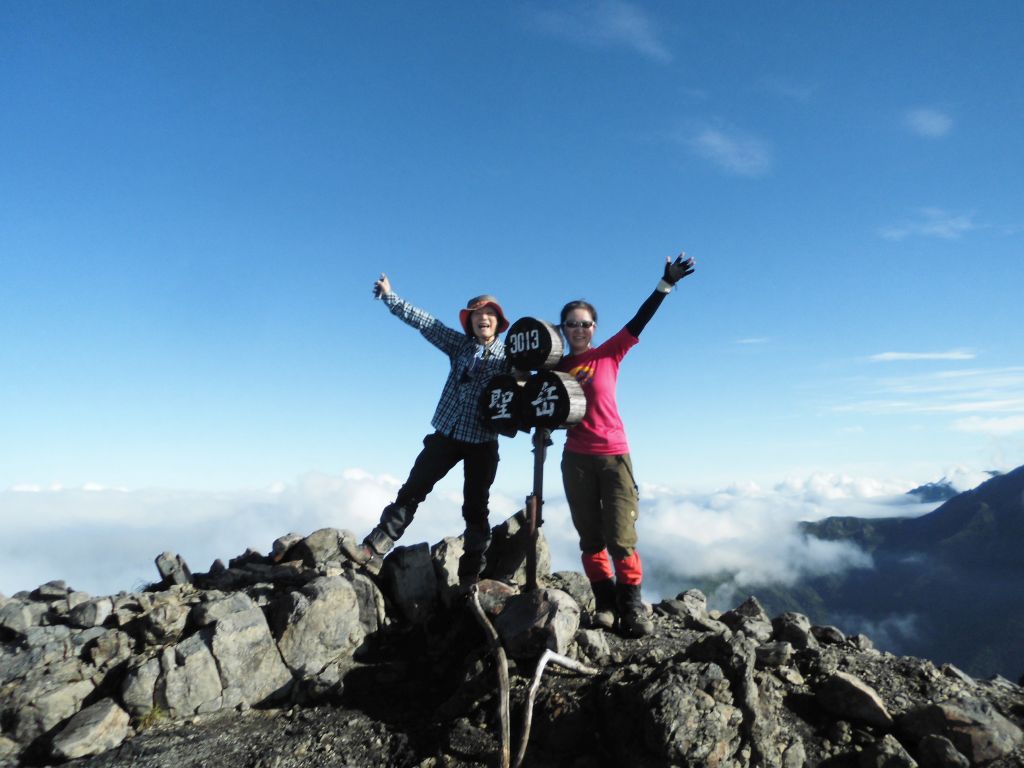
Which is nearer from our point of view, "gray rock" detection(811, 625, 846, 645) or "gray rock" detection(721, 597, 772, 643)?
"gray rock" detection(721, 597, 772, 643)

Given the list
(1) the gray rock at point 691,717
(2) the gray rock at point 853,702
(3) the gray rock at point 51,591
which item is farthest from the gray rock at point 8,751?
(2) the gray rock at point 853,702

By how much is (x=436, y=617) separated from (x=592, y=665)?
2896 mm

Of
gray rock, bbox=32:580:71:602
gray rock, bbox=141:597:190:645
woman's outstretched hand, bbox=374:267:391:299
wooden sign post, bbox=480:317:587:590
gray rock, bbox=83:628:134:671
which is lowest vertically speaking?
gray rock, bbox=83:628:134:671

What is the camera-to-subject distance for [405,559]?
32.2 ft

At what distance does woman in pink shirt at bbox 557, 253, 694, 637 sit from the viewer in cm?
848

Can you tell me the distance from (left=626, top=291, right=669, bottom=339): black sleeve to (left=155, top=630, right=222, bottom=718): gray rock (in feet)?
23.5

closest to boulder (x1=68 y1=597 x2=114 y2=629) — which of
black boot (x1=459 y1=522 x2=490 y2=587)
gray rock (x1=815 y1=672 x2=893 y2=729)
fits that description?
black boot (x1=459 y1=522 x2=490 y2=587)

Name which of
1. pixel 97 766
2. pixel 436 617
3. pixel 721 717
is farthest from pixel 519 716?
pixel 97 766

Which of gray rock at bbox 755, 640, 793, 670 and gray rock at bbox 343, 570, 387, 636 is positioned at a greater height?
gray rock at bbox 343, 570, 387, 636

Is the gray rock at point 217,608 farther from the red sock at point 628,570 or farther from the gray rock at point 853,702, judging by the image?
the gray rock at point 853,702

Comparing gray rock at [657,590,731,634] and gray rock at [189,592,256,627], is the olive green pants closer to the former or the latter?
gray rock at [657,590,731,634]

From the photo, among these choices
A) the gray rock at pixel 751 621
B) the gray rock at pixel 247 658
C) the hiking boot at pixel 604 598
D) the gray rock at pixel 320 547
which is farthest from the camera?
the gray rock at pixel 320 547

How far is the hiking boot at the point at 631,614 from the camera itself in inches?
337

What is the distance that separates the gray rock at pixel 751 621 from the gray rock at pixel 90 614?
9.46 metres
